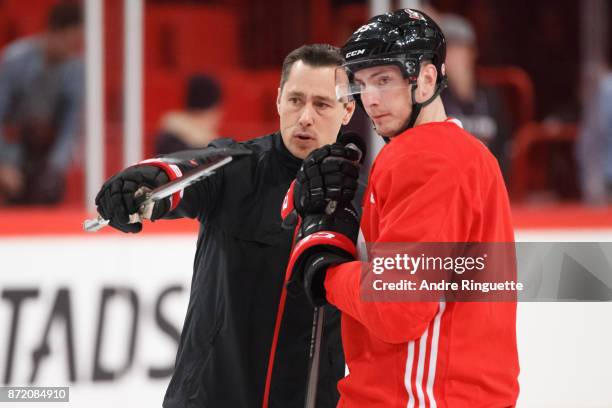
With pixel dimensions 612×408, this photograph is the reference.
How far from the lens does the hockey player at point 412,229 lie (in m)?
1.80

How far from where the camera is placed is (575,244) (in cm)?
299

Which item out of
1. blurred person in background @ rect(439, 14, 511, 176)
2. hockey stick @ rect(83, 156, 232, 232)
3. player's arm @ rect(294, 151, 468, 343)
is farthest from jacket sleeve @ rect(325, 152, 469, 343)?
blurred person in background @ rect(439, 14, 511, 176)

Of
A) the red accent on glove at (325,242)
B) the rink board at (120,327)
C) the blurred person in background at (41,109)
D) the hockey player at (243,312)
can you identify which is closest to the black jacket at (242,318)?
the hockey player at (243,312)

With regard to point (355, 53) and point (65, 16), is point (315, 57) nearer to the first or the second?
point (355, 53)

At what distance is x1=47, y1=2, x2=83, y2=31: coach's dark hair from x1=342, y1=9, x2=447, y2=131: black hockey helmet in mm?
3403

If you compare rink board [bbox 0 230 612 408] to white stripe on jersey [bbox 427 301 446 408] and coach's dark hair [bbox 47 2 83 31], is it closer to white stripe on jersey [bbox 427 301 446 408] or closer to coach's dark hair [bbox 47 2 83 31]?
coach's dark hair [bbox 47 2 83 31]

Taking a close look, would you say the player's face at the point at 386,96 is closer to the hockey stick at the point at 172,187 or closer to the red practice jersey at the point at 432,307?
the red practice jersey at the point at 432,307

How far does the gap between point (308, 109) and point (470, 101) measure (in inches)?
103

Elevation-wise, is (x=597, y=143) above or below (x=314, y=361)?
above

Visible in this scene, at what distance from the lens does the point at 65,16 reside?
522cm

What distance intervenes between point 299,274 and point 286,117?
713 millimetres

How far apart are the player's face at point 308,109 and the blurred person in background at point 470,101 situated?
7.84 feet

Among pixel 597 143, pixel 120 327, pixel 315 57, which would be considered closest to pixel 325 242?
pixel 315 57

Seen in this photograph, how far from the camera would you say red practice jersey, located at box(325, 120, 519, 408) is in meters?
1.79
